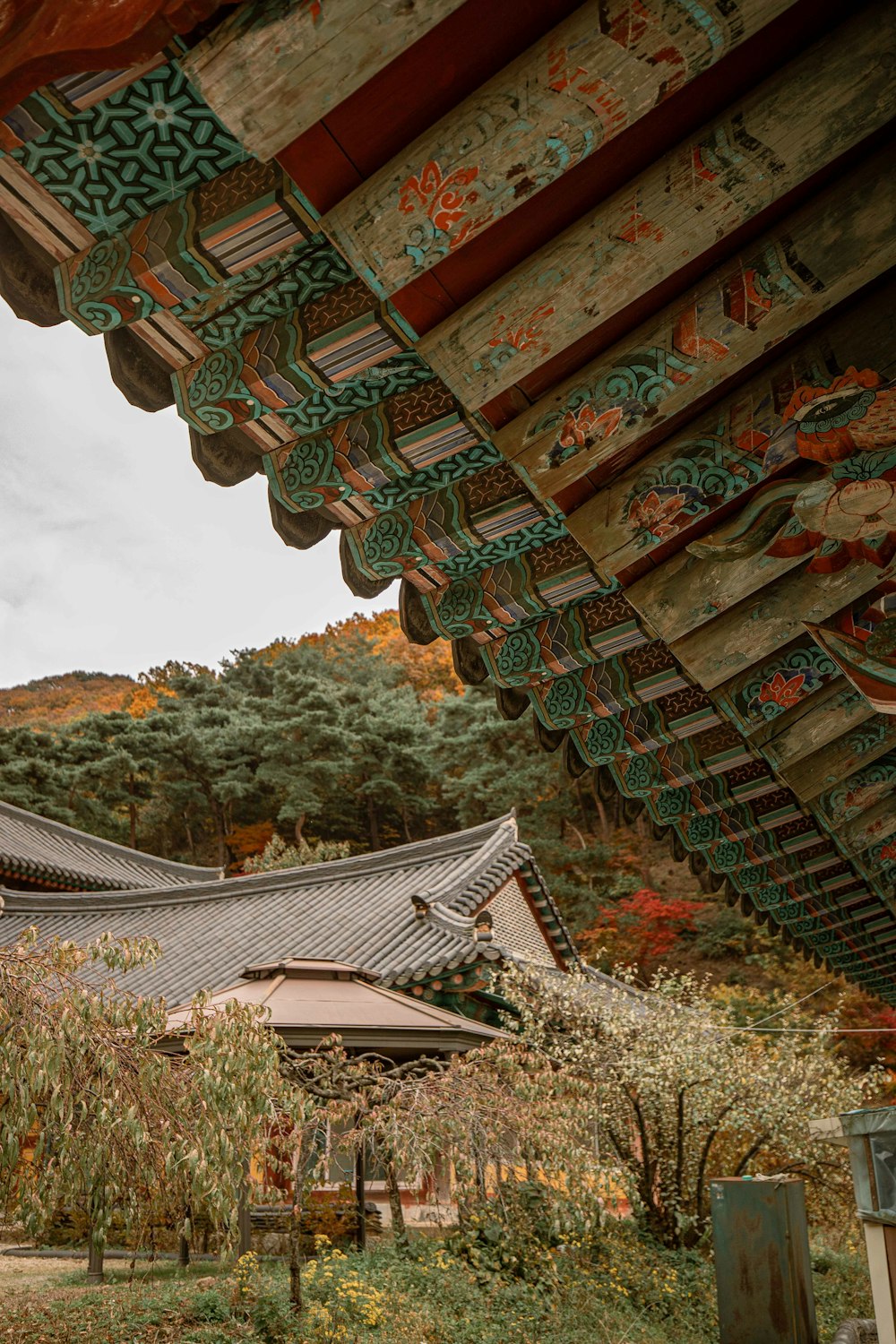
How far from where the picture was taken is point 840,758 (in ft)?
8.80

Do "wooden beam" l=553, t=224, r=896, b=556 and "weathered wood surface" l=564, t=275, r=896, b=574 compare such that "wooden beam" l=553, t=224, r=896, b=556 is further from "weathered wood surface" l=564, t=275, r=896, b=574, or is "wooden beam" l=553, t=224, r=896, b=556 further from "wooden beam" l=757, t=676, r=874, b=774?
"wooden beam" l=757, t=676, r=874, b=774

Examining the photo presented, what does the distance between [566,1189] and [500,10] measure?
325 inches

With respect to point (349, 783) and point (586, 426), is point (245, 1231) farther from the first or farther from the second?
point (349, 783)

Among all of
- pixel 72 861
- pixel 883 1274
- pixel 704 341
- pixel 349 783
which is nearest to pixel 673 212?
pixel 704 341

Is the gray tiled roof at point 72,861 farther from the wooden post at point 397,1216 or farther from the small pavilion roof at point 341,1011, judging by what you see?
the wooden post at point 397,1216

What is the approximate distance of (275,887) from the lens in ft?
55.6

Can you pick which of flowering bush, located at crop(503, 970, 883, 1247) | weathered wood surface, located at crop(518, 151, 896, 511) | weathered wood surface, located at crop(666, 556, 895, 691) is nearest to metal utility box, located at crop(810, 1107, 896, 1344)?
weathered wood surface, located at crop(666, 556, 895, 691)

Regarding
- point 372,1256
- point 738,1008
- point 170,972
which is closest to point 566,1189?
point 372,1256

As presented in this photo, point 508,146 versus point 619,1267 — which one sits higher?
point 508,146

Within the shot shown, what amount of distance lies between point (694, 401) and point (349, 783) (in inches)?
1093

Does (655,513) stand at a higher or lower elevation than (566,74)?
lower

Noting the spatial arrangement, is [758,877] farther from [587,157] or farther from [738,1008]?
[738,1008]

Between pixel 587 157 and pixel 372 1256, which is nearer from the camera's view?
pixel 587 157

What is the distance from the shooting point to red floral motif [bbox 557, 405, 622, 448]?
1.64 metres
